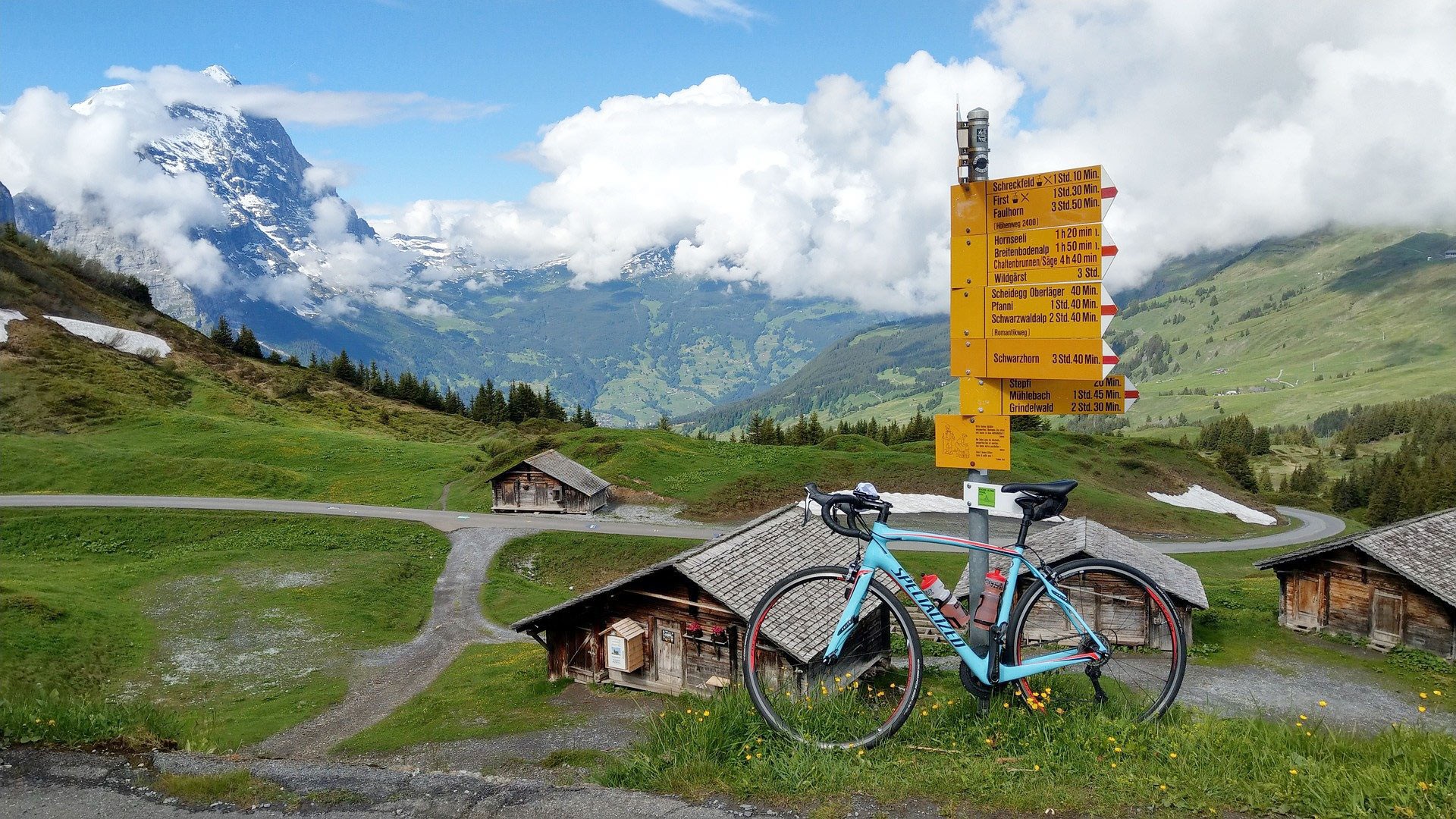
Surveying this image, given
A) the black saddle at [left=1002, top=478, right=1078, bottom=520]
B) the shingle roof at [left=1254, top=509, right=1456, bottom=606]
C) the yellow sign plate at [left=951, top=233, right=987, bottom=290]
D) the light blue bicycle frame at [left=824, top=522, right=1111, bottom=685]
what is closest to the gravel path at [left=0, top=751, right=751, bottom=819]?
the light blue bicycle frame at [left=824, top=522, right=1111, bottom=685]

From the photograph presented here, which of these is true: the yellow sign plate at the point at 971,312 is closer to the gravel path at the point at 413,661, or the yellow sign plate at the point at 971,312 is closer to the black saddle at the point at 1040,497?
the black saddle at the point at 1040,497

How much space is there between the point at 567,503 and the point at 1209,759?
213 ft

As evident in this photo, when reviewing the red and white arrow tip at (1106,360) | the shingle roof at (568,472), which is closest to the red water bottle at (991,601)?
the red and white arrow tip at (1106,360)

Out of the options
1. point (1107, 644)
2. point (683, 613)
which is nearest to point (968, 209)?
point (1107, 644)

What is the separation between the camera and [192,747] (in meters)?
8.23

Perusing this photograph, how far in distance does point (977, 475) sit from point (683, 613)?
20508mm

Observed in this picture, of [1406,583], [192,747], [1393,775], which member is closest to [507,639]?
[192,747]

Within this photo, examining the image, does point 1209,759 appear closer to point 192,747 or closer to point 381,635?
point 192,747

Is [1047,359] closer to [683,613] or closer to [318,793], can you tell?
[318,793]

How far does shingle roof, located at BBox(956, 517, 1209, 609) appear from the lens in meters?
39.6

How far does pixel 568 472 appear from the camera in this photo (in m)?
70.1

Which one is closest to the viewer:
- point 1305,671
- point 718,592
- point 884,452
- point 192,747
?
point 192,747

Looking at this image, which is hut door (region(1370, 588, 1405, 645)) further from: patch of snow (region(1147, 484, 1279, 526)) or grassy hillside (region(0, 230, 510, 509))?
grassy hillside (region(0, 230, 510, 509))

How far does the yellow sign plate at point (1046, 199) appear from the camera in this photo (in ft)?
26.8
